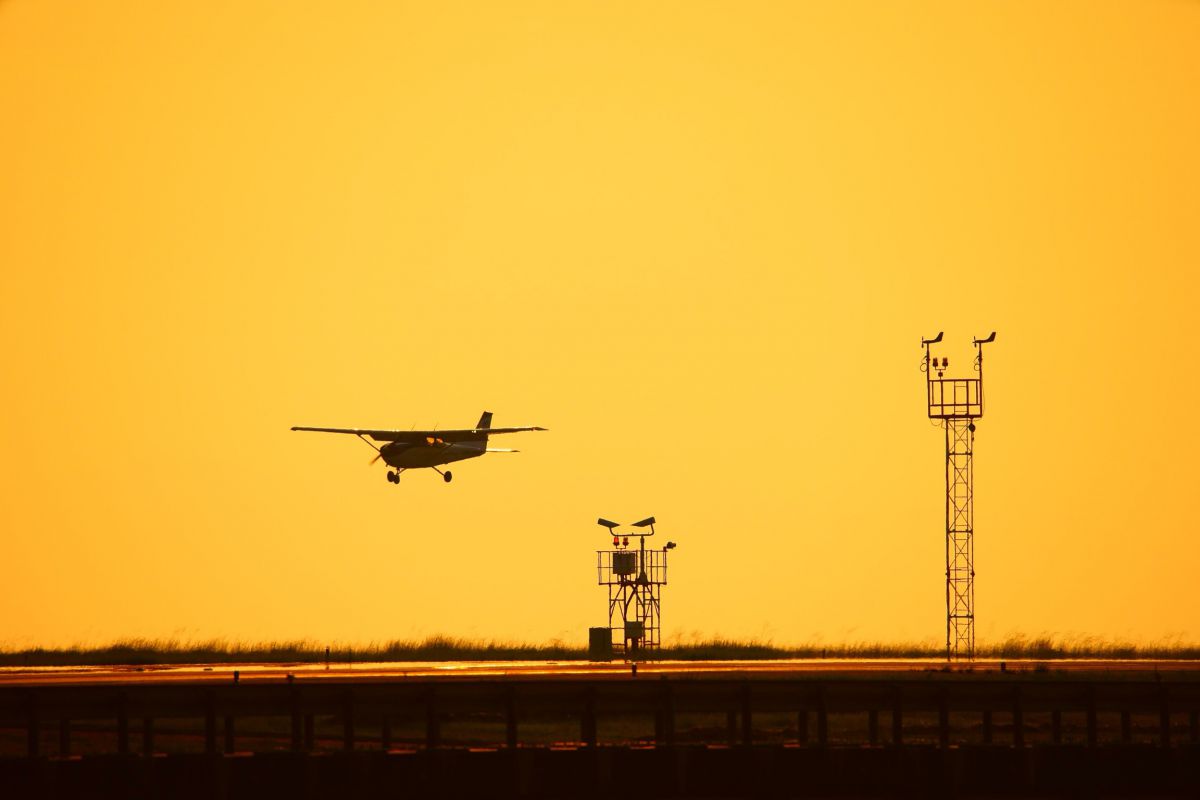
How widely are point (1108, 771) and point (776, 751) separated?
17.5 feet

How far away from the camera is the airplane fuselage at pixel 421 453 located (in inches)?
4119

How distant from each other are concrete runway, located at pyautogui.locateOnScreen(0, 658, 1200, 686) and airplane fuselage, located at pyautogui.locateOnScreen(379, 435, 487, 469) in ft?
130

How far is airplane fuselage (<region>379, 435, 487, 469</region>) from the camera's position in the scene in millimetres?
104625

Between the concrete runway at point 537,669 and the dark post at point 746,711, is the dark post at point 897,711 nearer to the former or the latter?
the dark post at point 746,711

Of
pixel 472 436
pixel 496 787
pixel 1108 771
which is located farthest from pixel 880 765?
pixel 472 436

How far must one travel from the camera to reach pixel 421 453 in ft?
344

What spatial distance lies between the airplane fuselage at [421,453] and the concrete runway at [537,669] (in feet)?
130

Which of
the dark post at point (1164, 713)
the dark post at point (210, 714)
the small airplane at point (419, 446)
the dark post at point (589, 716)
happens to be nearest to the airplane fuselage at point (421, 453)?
the small airplane at point (419, 446)

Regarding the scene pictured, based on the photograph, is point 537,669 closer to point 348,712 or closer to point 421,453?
point 348,712

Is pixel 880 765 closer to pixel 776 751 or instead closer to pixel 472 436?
pixel 776 751

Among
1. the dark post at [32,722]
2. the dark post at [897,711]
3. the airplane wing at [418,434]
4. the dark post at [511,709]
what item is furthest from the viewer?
the airplane wing at [418,434]

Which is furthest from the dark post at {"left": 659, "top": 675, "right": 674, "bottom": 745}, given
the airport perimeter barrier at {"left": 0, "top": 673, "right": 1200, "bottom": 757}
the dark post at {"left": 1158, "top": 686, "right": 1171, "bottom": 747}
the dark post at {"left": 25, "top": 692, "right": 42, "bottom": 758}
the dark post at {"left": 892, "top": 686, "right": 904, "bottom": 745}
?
the dark post at {"left": 25, "top": 692, "right": 42, "bottom": 758}

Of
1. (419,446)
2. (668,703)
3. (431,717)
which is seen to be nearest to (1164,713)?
(668,703)

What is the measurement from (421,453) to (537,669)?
4669 centimetres
